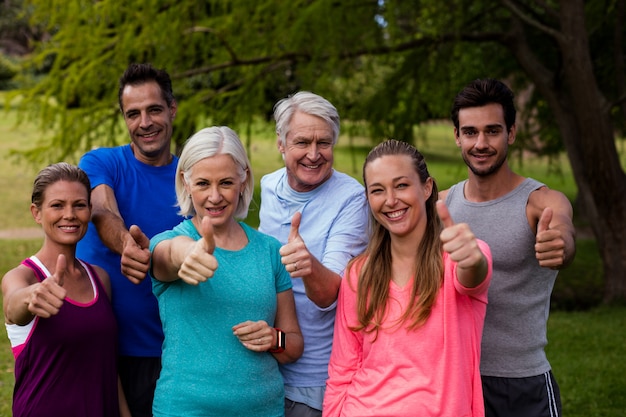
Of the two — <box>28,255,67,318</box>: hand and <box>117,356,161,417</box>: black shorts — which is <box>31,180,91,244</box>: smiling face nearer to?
<box>28,255,67,318</box>: hand

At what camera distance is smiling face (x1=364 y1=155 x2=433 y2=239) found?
8.74 ft

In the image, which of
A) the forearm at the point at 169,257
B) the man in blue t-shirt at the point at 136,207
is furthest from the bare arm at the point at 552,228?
the man in blue t-shirt at the point at 136,207

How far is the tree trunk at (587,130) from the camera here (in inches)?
330

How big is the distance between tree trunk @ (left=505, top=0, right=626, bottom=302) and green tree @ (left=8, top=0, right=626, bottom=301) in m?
0.01

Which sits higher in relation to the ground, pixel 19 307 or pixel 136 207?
pixel 136 207

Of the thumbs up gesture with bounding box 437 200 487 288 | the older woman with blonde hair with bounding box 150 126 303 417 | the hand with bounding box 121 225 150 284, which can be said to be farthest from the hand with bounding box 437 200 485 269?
the hand with bounding box 121 225 150 284

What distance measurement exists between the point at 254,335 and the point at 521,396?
1.17 meters

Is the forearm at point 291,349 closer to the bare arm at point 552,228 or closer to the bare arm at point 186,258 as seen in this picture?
the bare arm at point 186,258

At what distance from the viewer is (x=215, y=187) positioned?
269cm

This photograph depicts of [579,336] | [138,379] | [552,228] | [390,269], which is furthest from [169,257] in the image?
[579,336]

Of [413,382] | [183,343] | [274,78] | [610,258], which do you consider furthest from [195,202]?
[610,258]

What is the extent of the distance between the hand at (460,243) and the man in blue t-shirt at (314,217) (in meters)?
0.54

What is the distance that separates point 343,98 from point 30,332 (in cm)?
727

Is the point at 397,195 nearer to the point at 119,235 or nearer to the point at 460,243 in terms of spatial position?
the point at 460,243
